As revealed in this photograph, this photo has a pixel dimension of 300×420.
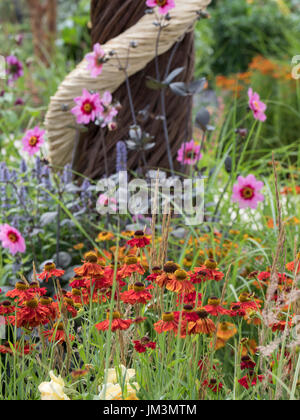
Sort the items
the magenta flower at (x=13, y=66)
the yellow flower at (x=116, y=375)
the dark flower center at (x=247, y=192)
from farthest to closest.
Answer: the magenta flower at (x=13, y=66)
the dark flower center at (x=247, y=192)
the yellow flower at (x=116, y=375)

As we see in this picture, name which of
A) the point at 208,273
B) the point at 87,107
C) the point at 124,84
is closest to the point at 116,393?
the point at 208,273

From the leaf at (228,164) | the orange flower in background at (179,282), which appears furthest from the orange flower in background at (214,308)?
the leaf at (228,164)

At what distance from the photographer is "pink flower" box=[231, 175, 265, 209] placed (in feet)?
5.43

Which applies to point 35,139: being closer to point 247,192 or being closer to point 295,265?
point 247,192

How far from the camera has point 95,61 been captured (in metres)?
1.74

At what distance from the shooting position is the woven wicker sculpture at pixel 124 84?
5.92ft

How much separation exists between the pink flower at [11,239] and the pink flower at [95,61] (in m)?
0.57

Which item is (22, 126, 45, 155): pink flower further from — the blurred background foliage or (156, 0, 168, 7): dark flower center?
the blurred background foliage

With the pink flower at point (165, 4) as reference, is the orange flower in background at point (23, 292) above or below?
below

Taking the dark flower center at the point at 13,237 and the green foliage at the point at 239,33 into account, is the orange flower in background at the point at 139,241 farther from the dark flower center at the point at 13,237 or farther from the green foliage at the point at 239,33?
the green foliage at the point at 239,33

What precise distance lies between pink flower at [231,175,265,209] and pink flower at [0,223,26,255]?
65 cm

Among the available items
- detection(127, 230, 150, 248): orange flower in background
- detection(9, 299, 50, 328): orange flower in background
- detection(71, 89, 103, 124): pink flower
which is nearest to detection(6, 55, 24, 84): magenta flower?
detection(71, 89, 103, 124): pink flower

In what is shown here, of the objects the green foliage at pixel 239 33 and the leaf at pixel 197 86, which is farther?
the green foliage at pixel 239 33
